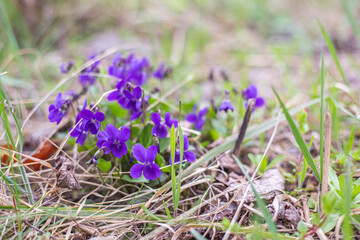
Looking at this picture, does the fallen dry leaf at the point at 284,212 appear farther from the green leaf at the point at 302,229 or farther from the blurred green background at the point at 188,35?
the blurred green background at the point at 188,35

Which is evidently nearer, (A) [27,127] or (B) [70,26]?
(A) [27,127]

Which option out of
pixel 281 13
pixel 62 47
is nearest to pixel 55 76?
pixel 62 47

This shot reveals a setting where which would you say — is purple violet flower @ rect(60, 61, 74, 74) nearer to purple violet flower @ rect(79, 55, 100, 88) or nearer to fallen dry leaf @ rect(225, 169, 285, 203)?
purple violet flower @ rect(79, 55, 100, 88)

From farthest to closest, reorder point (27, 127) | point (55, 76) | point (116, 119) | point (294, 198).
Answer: point (55, 76) < point (27, 127) < point (116, 119) < point (294, 198)

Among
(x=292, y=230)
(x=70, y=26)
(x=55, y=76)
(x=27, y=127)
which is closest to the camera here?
(x=292, y=230)

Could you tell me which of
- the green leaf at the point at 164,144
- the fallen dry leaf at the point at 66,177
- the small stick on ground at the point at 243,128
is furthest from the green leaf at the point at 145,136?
the small stick on ground at the point at 243,128

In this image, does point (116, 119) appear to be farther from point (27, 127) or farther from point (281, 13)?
point (281, 13)

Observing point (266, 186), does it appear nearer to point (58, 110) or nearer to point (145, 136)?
point (145, 136)

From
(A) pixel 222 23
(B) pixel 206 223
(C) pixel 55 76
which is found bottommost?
(C) pixel 55 76

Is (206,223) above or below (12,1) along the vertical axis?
below
